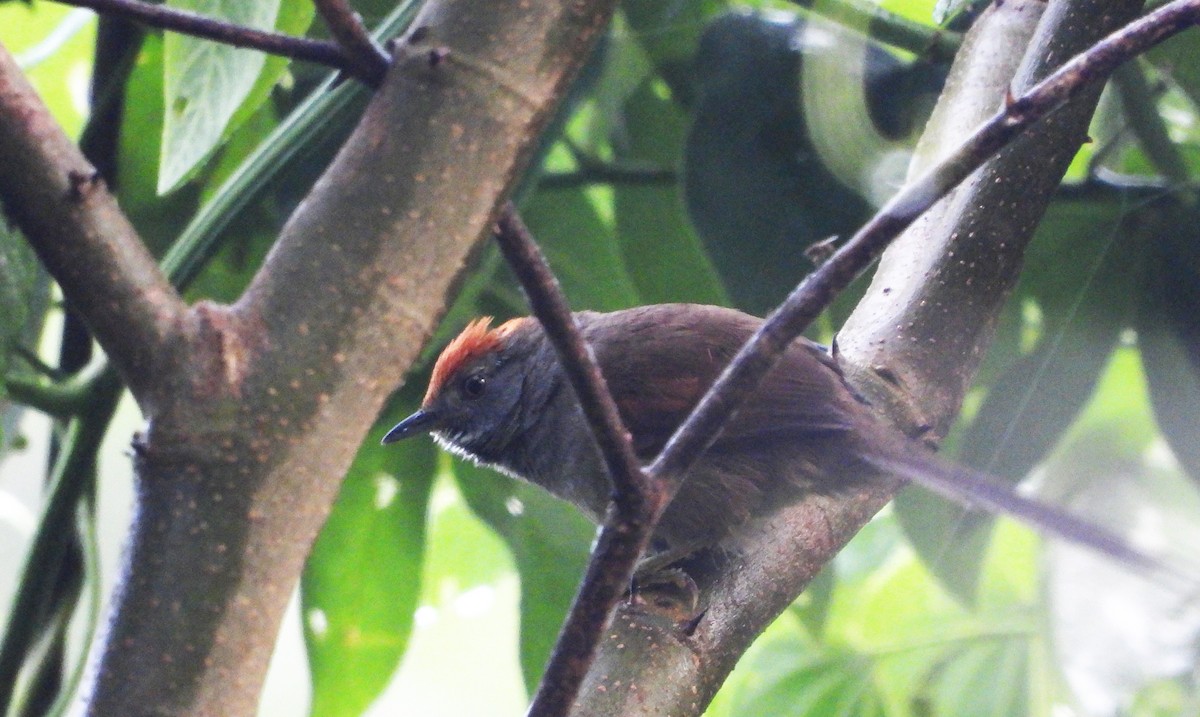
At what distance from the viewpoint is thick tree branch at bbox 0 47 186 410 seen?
829 mm

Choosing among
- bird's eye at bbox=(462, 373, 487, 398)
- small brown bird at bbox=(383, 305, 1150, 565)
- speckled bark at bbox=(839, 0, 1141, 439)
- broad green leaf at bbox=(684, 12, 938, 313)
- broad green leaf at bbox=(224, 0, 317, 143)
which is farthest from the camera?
bird's eye at bbox=(462, 373, 487, 398)

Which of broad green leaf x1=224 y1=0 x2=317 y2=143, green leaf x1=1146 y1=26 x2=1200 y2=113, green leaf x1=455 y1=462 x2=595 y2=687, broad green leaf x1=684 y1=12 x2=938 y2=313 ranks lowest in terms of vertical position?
green leaf x1=455 y1=462 x2=595 y2=687

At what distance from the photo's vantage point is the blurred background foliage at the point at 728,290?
6.26ft

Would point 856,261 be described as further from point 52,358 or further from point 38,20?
point 38,20

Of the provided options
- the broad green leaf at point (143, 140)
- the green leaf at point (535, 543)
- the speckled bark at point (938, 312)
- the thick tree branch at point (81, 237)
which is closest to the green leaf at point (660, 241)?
the green leaf at point (535, 543)

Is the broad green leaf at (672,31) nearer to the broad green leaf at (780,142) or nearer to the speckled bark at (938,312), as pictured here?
the broad green leaf at (780,142)

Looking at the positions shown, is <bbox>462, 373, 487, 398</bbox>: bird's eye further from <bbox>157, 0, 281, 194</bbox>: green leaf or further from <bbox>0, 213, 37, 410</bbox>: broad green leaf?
<bbox>157, 0, 281, 194</bbox>: green leaf

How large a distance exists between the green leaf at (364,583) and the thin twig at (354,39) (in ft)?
4.58

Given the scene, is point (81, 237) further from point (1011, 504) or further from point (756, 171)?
point (756, 171)

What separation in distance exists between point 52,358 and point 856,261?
201cm

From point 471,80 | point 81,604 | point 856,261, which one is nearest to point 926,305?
point 856,261

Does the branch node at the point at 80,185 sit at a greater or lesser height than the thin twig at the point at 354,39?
lesser

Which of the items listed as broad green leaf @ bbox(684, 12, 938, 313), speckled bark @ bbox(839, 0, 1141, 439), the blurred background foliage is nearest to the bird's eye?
the blurred background foliage

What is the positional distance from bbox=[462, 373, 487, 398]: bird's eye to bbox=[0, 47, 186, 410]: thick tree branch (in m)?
1.74
